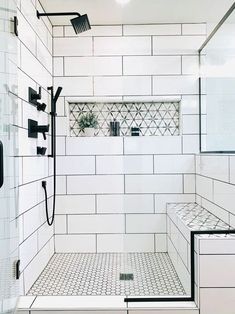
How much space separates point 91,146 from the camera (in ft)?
8.55

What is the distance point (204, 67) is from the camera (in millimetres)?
2564

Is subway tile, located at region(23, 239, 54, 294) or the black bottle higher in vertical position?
the black bottle

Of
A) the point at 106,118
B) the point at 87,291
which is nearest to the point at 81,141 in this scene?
the point at 106,118

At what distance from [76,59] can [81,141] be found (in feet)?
2.18

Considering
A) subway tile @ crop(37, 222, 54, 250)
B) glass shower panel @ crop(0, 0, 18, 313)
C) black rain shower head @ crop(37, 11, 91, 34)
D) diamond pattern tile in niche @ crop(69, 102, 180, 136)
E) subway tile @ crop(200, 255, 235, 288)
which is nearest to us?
glass shower panel @ crop(0, 0, 18, 313)

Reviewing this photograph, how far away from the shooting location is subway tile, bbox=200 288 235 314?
162cm

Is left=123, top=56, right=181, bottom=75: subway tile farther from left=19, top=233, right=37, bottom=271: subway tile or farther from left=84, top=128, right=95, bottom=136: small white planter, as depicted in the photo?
left=19, top=233, right=37, bottom=271: subway tile

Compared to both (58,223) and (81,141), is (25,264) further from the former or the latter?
(81,141)

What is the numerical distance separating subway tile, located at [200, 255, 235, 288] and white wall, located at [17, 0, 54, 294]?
0.99 meters

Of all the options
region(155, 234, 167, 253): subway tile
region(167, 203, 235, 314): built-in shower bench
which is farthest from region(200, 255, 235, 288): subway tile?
region(155, 234, 167, 253): subway tile

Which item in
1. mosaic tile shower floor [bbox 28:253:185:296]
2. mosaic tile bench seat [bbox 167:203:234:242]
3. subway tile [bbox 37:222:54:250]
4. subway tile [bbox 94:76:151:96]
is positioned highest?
subway tile [bbox 94:76:151:96]

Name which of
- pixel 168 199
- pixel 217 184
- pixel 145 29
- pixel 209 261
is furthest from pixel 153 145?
pixel 209 261

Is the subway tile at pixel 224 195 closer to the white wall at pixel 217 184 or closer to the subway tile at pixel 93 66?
the white wall at pixel 217 184

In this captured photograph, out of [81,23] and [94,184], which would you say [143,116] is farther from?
[81,23]
